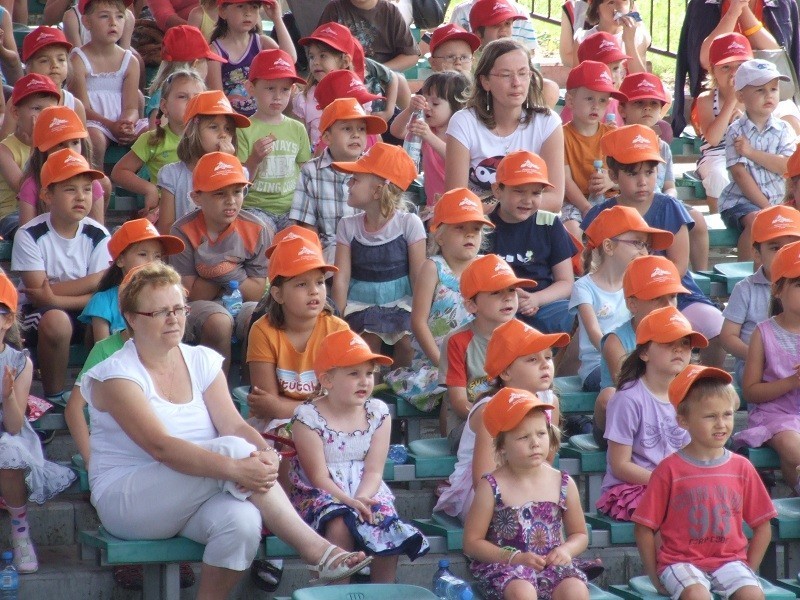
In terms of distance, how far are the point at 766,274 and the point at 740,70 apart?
6.92ft

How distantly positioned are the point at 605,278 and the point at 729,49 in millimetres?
2750

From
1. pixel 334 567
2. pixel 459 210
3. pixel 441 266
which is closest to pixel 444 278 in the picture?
pixel 441 266

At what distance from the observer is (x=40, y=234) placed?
646 cm

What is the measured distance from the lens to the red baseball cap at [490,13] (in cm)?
880

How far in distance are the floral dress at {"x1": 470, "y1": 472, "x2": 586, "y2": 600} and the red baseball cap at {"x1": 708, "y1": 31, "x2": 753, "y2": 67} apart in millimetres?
4391

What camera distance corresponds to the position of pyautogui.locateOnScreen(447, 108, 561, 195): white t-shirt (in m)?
7.33

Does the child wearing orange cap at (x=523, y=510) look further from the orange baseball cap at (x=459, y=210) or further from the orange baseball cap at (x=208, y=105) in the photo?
the orange baseball cap at (x=208, y=105)

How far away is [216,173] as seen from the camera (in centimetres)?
646

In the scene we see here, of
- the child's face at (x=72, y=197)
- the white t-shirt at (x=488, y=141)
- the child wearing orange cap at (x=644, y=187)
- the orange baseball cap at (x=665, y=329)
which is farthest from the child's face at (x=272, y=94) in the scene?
the orange baseball cap at (x=665, y=329)

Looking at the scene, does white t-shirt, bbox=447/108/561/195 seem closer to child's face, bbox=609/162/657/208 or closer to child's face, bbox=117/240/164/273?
child's face, bbox=609/162/657/208

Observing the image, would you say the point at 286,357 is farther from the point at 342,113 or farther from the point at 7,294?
the point at 342,113

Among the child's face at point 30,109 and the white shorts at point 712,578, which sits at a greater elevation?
the child's face at point 30,109

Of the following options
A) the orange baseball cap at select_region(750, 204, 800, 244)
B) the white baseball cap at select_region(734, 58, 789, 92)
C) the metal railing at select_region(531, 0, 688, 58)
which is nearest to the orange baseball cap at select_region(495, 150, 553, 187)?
the orange baseball cap at select_region(750, 204, 800, 244)

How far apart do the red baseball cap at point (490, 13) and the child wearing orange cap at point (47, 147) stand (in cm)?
286
